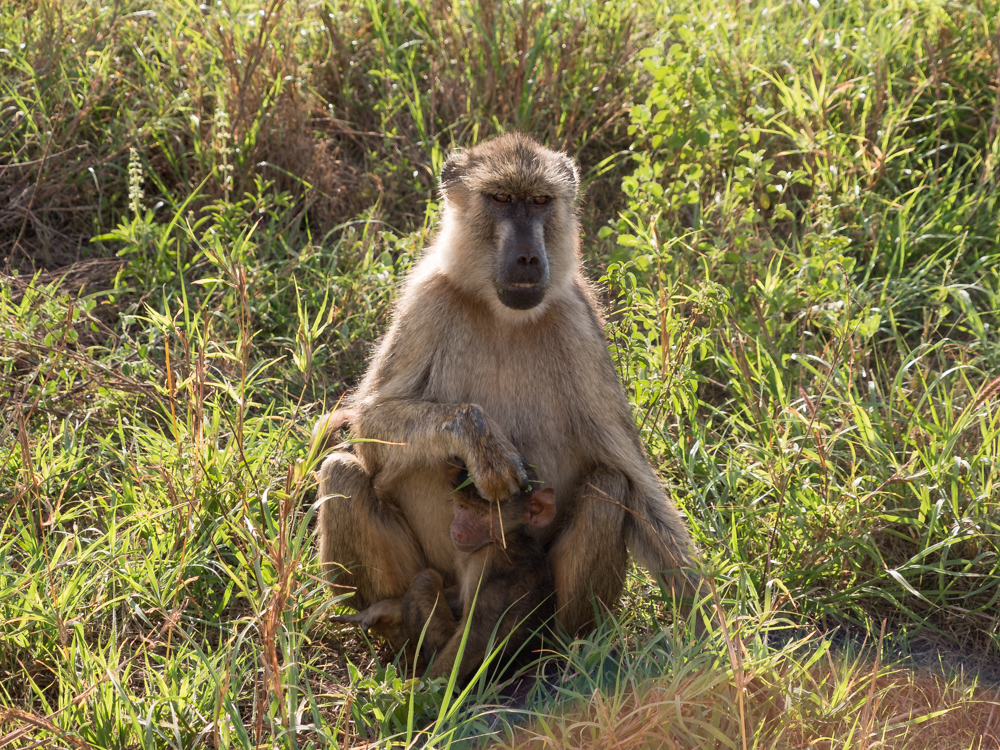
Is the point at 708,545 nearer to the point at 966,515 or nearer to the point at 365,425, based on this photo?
the point at 966,515

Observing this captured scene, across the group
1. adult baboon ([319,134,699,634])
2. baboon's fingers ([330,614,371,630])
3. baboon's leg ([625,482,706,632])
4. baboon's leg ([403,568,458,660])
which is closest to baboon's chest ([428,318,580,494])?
adult baboon ([319,134,699,634])

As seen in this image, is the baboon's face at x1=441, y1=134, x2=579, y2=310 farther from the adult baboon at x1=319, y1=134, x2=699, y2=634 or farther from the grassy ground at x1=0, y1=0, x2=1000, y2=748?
the grassy ground at x1=0, y1=0, x2=1000, y2=748

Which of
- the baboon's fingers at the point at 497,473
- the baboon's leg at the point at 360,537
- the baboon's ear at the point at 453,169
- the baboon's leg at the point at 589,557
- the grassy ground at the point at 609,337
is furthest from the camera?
the baboon's ear at the point at 453,169

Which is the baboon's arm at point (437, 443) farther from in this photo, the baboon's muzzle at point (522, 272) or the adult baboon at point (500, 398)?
the baboon's muzzle at point (522, 272)

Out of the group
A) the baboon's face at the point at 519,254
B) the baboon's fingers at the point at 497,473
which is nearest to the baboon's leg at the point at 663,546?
the baboon's fingers at the point at 497,473

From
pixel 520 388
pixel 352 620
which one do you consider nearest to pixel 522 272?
pixel 520 388

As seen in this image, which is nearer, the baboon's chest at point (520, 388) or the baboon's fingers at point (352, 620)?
the baboon's fingers at point (352, 620)

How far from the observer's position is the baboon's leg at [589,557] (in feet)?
9.72

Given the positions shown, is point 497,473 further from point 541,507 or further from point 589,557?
point 589,557

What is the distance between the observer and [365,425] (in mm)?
3113

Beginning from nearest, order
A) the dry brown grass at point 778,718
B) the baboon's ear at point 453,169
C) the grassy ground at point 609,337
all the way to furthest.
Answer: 1. the dry brown grass at point 778,718
2. the grassy ground at point 609,337
3. the baboon's ear at point 453,169

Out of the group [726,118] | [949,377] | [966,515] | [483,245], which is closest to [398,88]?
[726,118]

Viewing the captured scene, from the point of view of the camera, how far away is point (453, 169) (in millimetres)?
3326

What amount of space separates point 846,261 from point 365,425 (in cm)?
181
